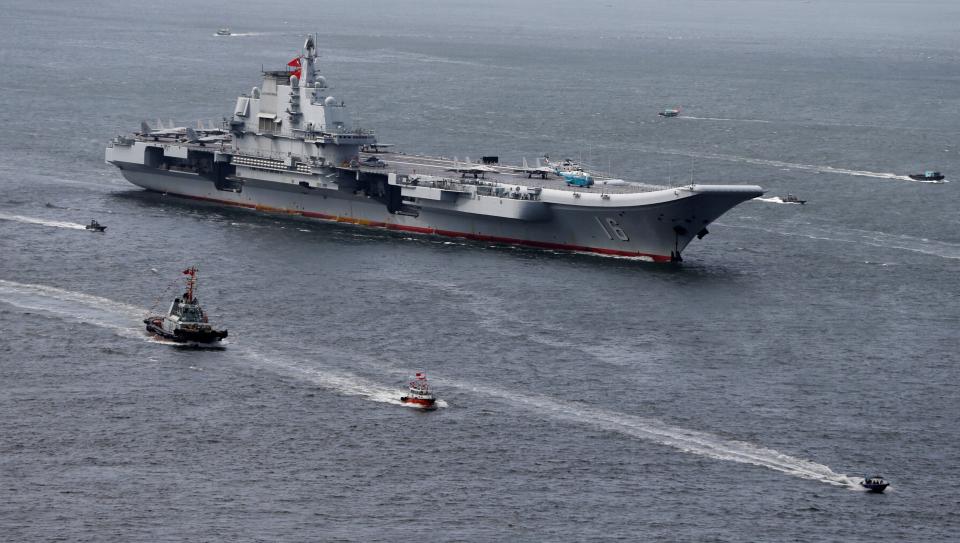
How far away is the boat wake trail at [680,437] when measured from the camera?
43844 mm

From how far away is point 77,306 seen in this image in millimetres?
57688

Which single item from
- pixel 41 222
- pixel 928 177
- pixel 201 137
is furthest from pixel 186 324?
pixel 928 177

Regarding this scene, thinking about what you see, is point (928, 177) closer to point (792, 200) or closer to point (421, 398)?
point (792, 200)

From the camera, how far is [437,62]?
163 m

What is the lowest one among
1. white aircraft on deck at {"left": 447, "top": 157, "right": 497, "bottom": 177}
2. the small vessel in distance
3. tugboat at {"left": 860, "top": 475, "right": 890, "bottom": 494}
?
tugboat at {"left": 860, "top": 475, "right": 890, "bottom": 494}

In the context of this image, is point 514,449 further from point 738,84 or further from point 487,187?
point 738,84

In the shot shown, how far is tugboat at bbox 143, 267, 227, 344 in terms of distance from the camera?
53375 mm

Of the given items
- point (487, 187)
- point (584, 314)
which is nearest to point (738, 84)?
point (487, 187)

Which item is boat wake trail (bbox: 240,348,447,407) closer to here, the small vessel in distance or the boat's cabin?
the boat's cabin

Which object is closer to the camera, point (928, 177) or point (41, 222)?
point (41, 222)

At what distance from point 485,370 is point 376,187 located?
26434mm

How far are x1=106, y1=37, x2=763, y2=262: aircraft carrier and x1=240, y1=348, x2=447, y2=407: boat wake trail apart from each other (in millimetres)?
21550

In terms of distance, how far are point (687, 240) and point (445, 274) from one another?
438 inches

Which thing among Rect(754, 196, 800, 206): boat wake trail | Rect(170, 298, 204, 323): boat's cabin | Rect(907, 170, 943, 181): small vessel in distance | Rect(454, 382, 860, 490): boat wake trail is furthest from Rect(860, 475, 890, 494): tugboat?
Rect(907, 170, 943, 181): small vessel in distance
